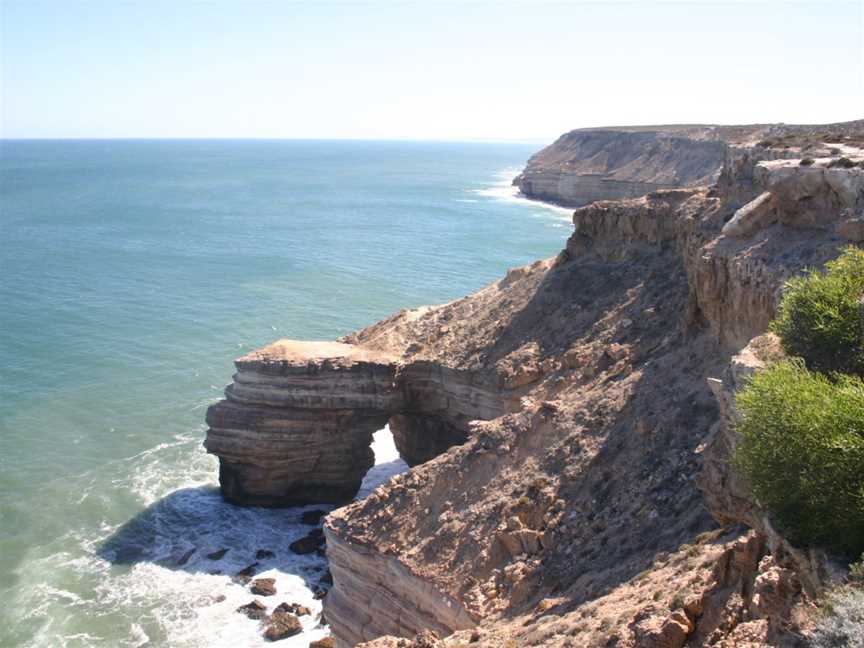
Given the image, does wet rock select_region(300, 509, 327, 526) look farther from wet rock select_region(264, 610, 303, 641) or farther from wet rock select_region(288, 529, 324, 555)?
wet rock select_region(264, 610, 303, 641)

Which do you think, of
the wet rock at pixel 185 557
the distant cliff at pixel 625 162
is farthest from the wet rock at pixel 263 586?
the distant cliff at pixel 625 162

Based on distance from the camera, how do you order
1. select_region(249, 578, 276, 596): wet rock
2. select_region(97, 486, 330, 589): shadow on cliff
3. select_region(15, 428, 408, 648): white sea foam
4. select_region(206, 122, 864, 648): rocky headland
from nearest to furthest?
select_region(206, 122, 864, 648): rocky headland → select_region(15, 428, 408, 648): white sea foam → select_region(249, 578, 276, 596): wet rock → select_region(97, 486, 330, 589): shadow on cliff

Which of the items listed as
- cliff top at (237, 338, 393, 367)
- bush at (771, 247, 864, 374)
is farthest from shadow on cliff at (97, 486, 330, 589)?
bush at (771, 247, 864, 374)

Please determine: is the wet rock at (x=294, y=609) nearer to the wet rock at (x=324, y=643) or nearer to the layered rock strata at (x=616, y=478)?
the wet rock at (x=324, y=643)

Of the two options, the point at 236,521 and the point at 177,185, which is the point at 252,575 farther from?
the point at 177,185

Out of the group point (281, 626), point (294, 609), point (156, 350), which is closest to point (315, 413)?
point (294, 609)

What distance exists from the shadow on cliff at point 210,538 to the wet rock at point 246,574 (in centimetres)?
7

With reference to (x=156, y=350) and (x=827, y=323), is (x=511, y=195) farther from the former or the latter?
(x=827, y=323)

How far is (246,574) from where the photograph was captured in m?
30.4

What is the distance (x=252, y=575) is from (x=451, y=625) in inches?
489

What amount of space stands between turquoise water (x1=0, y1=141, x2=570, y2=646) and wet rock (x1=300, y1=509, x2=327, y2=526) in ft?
1.90

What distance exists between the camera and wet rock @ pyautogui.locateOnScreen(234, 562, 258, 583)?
30.1 m

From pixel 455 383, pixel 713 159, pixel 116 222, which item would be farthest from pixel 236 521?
pixel 713 159

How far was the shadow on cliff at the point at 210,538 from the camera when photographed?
102 ft
